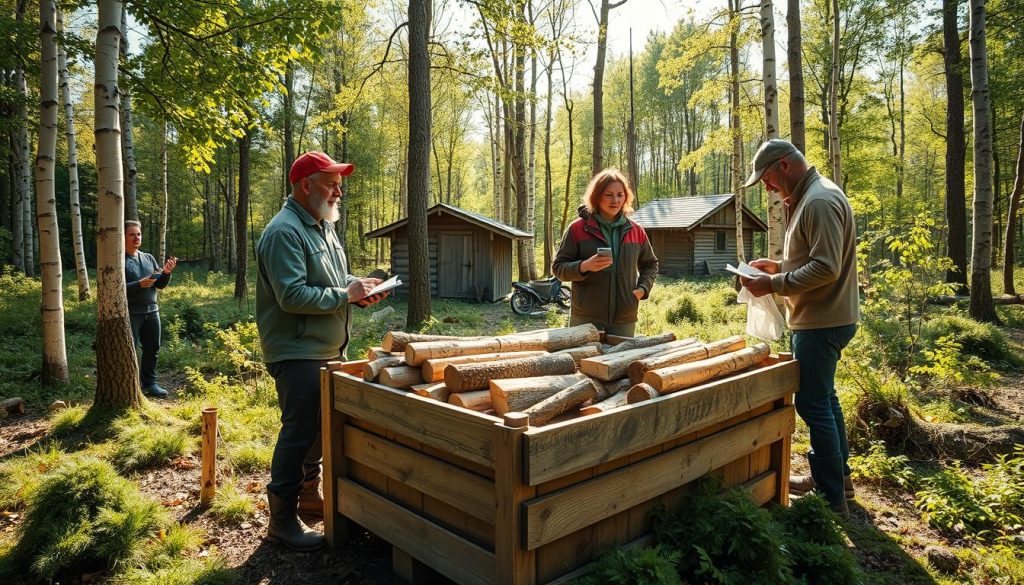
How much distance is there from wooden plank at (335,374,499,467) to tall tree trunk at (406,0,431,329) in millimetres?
7472

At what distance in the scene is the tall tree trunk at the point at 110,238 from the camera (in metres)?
5.02

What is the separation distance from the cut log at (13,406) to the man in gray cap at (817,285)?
23.7ft

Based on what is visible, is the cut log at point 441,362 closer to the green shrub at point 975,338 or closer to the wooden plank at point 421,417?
the wooden plank at point 421,417

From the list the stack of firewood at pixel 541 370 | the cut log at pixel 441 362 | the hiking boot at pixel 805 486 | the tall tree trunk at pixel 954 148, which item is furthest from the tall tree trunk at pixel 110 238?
the tall tree trunk at pixel 954 148

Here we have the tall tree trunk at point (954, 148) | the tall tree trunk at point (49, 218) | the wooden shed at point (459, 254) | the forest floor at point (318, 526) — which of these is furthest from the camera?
the wooden shed at point (459, 254)

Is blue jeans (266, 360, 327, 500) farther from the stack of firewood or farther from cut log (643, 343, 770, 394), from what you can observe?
cut log (643, 343, 770, 394)

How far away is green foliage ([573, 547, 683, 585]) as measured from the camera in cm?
199

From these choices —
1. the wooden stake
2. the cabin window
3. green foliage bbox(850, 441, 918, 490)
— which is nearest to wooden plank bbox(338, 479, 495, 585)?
the wooden stake

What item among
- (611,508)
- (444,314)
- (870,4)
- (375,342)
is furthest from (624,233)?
(870,4)

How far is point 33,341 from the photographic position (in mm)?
8797

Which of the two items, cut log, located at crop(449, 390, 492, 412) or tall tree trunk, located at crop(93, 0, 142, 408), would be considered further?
tall tree trunk, located at crop(93, 0, 142, 408)

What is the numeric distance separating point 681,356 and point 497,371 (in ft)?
3.55

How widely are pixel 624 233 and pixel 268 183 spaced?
144 feet

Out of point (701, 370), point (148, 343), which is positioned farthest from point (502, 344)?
point (148, 343)
